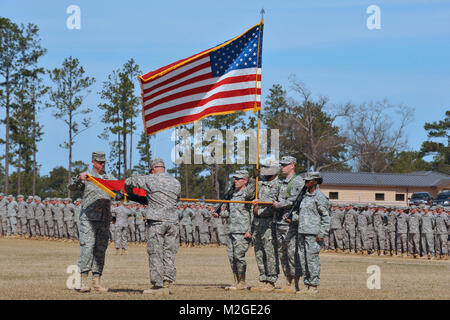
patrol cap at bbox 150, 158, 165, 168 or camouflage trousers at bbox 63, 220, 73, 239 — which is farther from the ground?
patrol cap at bbox 150, 158, 165, 168

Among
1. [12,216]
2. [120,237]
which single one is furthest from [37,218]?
[120,237]

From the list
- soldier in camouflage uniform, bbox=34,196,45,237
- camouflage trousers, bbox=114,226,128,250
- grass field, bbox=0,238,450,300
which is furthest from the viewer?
soldier in camouflage uniform, bbox=34,196,45,237

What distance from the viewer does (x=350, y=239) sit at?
3297 centimetres

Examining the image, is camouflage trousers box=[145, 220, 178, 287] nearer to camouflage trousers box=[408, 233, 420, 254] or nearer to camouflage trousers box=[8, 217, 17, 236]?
camouflage trousers box=[408, 233, 420, 254]

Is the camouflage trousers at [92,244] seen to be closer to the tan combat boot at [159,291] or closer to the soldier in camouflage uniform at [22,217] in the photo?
the tan combat boot at [159,291]

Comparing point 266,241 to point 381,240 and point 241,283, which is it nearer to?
point 241,283

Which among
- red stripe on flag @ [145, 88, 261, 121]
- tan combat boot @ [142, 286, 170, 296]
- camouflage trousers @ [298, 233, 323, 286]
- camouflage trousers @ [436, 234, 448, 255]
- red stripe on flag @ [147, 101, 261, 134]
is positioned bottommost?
camouflage trousers @ [436, 234, 448, 255]

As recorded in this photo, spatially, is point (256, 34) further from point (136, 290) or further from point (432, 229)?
point (432, 229)

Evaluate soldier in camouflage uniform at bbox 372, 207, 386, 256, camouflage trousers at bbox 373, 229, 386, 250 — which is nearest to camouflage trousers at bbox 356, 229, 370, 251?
soldier in camouflage uniform at bbox 372, 207, 386, 256

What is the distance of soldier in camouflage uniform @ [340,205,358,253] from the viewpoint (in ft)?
108

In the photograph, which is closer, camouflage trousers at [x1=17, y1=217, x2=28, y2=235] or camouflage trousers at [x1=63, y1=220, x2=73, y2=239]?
camouflage trousers at [x1=63, y1=220, x2=73, y2=239]

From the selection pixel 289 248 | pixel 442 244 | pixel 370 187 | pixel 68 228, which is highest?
pixel 370 187

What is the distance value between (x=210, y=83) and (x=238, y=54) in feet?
2.44
